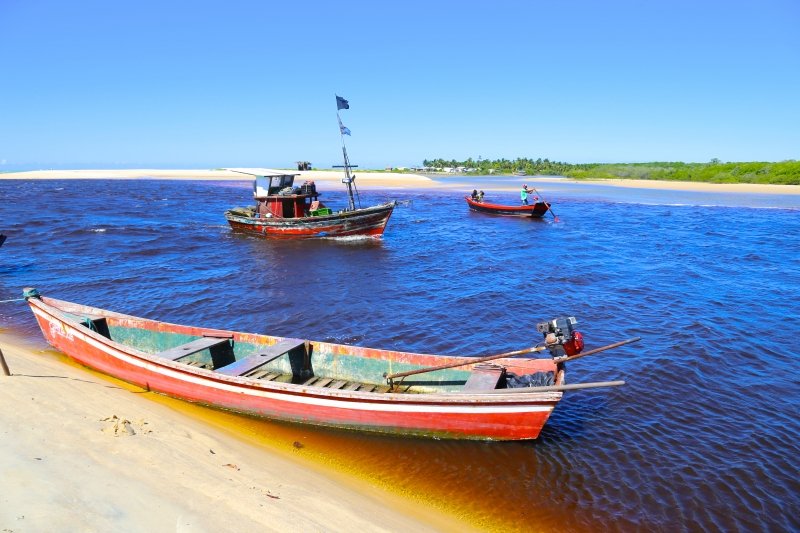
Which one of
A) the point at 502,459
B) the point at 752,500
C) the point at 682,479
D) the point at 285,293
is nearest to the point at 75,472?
the point at 502,459

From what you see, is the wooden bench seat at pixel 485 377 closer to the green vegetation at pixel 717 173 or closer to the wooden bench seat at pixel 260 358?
the wooden bench seat at pixel 260 358

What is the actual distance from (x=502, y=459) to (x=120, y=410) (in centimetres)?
607

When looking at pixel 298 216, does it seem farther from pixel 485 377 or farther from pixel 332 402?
pixel 485 377

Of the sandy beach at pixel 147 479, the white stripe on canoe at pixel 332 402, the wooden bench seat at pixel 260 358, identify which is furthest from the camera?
the wooden bench seat at pixel 260 358

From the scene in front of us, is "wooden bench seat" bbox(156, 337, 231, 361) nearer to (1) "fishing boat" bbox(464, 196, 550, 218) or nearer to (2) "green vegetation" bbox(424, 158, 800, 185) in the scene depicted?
(1) "fishing boat" bbox(464, 196, 550, 218)

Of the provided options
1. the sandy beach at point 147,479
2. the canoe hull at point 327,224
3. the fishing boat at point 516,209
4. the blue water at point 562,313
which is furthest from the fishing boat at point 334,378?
the fishing boat at point 516,209

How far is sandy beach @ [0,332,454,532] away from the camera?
5.10 meters

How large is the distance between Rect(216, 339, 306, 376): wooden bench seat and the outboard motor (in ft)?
15.1

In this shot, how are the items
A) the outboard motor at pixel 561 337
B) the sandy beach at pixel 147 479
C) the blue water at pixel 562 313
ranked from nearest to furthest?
the sandy beach at pixel 147 479 → the blue water at pixel 562 313 → the outboard motor at pixel 561 337

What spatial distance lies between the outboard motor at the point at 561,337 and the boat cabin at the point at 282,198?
2167 centimetres

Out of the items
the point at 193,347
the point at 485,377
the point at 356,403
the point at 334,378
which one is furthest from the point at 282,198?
the point at 485,377

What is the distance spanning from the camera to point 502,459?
759 centimetres

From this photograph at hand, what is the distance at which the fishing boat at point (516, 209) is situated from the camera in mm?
36344

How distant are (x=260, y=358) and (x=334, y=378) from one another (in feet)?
4.83
